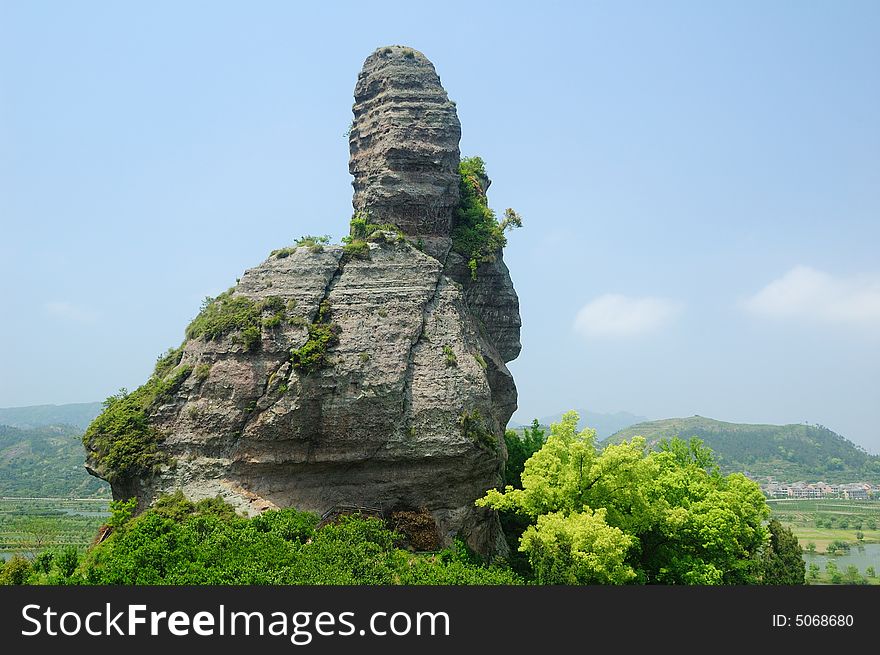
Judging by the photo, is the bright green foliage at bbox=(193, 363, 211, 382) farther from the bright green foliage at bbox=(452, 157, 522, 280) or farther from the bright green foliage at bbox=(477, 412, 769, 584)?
the bright green foliage at bbox=(452, 157, 522, 280)

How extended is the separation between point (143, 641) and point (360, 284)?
52.1 ft

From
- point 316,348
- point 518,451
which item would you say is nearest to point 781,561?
point 518,451

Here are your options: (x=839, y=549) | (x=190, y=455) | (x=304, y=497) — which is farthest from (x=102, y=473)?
(x=839, y=549)

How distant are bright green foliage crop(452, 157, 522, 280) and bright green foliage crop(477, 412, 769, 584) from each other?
12.3 meters

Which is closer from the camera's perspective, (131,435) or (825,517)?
(131,435)

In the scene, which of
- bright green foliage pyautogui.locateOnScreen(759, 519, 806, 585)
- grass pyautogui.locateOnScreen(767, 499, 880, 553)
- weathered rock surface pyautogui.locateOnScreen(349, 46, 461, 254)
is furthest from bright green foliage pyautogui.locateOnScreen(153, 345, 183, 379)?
grass pyautogui.locateOnScreen(767, 499, 880, 553)

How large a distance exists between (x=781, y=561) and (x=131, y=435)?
31.8 meters

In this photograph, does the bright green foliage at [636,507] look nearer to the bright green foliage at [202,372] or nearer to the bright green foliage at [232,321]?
the bright green foliage at [232,321]

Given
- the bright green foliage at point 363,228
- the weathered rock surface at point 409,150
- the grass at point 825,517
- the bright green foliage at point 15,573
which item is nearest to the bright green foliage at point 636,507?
the bright green foliage at point 363,228

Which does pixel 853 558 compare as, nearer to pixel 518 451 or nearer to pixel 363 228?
pixel 518 451

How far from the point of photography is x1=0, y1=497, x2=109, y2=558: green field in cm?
7612

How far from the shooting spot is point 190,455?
24875mm

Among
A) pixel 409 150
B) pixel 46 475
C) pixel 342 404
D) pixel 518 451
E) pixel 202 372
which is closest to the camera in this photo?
pixel 342 404

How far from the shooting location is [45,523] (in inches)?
2923
